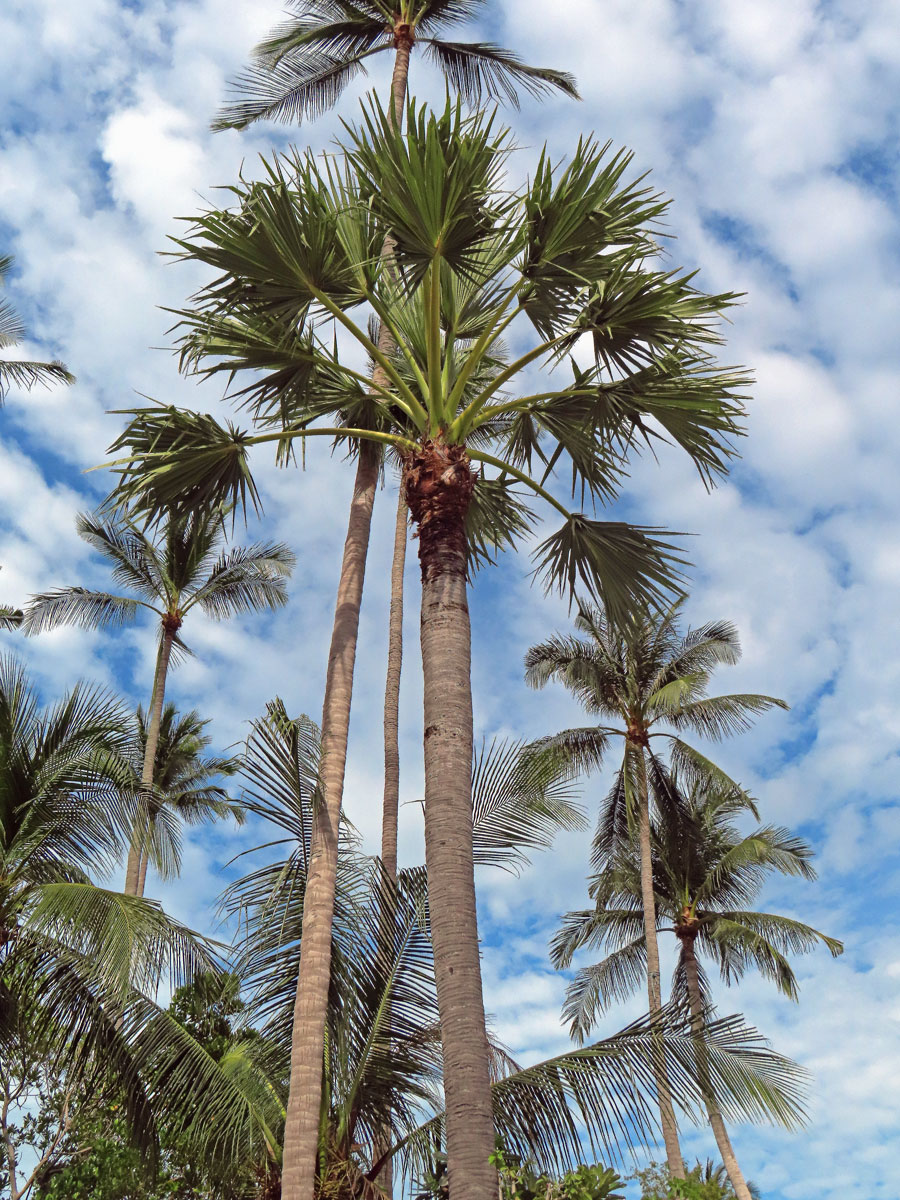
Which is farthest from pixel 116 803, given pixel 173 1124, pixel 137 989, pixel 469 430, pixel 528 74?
pixel 528 74

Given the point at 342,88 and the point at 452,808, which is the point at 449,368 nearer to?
the point at 452,808

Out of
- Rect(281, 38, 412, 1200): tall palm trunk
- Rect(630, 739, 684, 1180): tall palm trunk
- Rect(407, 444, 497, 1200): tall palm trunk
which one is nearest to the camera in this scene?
Rect(407, 444, 497, 1200): tall palm trunk

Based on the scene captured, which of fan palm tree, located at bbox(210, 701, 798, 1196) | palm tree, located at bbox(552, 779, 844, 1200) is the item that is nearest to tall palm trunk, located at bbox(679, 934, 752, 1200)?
palm tree, located at bbox(552, 779, 844, 1200)

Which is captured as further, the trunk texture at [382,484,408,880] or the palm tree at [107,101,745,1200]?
the trunk texture at [382,484,408,880]

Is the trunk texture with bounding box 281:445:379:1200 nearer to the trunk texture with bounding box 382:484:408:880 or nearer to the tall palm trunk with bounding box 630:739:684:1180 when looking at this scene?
the trunk texture with bounding box 382:484:408:880

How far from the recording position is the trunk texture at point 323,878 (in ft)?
25.5

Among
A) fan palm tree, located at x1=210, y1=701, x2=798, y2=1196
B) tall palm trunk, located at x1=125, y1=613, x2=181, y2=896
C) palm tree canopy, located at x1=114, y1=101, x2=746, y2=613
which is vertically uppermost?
tall palm trunk, located at x1=125, y1=613, x2=181, y2=896

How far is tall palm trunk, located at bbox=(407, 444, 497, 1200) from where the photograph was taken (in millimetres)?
5832

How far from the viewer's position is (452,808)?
6.71 meters

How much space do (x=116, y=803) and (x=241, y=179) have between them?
23.6 ft

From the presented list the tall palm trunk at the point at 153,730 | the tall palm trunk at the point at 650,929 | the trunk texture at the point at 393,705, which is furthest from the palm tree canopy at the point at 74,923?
the tall palm trunk at the point at 650,929

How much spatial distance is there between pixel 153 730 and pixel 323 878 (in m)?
13.3

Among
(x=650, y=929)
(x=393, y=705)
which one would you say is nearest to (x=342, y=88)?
(x=393, y=705)

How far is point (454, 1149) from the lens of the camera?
5.78m
